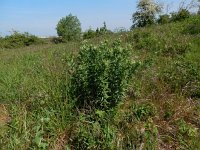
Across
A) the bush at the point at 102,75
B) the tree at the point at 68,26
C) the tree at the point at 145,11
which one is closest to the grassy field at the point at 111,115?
the bush at the point at 102,75

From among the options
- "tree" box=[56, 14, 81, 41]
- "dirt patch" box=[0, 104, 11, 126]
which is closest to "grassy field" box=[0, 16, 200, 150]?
"dirt patch" box=[0, 104, 11, 126]

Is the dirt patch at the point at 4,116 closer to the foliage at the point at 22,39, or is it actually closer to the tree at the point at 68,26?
the foliage at the point at 22,39

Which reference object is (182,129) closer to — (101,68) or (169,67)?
(101,68)

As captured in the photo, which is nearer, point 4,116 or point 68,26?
point 4,116

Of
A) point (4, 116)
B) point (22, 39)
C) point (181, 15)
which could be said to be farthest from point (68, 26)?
point (4, 116)

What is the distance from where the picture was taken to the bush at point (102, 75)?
446 cm

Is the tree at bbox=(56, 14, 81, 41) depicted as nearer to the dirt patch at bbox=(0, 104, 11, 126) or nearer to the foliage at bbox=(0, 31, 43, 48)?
the foliage at bbox=(0, 31, 43, 48)

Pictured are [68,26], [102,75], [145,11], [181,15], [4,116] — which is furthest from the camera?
[68,26]

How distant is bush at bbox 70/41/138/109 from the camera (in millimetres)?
4457

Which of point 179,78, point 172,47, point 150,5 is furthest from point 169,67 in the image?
point 150,5

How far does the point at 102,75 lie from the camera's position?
4.43 meters

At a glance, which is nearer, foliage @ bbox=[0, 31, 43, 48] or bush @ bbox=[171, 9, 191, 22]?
bush @ bbox=[171, 9, 191, 22]

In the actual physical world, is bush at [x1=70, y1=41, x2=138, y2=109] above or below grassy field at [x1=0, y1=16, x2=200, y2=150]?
above

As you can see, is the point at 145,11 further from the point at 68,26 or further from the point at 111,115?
the point at 111,115
